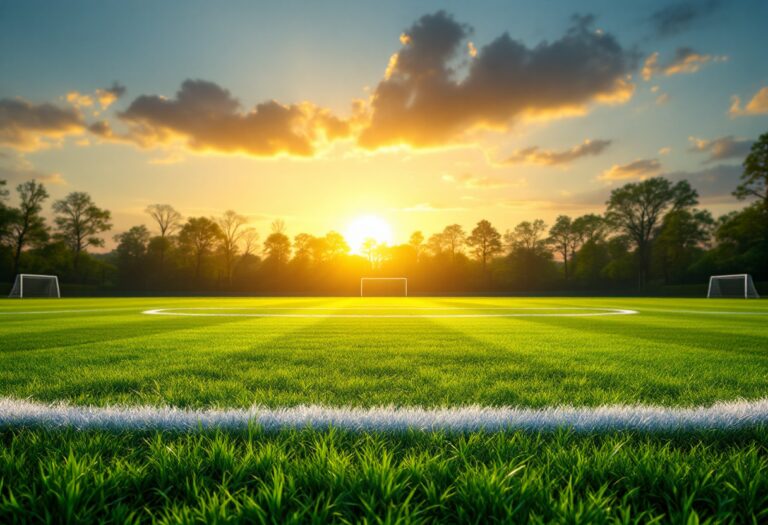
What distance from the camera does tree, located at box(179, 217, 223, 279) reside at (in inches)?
2311

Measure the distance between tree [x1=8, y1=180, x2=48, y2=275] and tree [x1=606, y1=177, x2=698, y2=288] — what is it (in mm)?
70558

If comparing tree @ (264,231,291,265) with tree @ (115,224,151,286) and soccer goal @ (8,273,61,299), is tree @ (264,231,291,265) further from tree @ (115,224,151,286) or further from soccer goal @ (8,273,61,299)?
soccer goal @ (8,273,61,299)

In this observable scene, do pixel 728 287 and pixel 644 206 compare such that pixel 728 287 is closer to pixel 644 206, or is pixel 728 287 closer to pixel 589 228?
pixel 644 206

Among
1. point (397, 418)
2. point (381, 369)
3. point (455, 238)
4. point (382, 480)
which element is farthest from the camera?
point (455, 238)

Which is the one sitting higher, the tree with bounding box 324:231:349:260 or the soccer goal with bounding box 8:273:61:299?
the tree with bounding box 324:231:349:260

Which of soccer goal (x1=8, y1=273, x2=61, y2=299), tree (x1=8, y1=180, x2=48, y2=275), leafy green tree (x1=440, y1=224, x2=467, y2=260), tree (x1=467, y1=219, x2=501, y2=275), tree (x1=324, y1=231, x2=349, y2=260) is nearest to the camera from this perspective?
soccer goal (x1=8, y1=273, x2=61, y2=299)

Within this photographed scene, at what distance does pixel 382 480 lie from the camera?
1.40 m

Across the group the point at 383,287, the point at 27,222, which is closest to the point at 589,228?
the point at 383,287

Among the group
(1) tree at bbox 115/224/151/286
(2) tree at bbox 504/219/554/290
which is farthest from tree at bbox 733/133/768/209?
(1) tree at bbox 115/224/151/286

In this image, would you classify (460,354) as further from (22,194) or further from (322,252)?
(322,252)

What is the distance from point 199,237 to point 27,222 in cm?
1887

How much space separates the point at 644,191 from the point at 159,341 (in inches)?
2369

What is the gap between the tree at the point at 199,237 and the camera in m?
58.7

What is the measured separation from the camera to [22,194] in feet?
152
